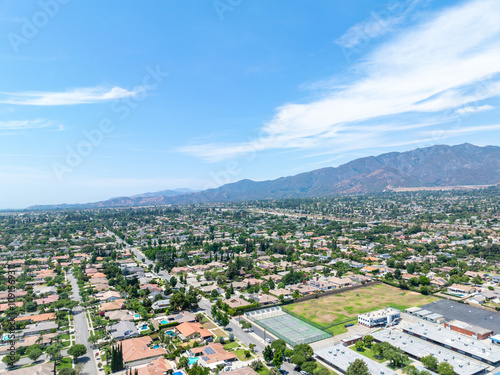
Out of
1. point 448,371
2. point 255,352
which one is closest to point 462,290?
point 448,371

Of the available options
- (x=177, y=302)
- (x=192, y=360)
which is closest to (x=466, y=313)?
(x=192, y=360)

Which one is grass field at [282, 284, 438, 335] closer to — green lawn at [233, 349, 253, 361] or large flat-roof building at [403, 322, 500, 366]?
large flat-roof building at [403, 322, 500, 366]

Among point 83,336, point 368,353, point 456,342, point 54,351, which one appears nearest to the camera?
point 54,351

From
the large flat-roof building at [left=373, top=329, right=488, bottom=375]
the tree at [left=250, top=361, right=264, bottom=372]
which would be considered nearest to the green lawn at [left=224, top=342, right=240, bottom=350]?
the tree at [left=250, top=361, right=264, bottom=372]

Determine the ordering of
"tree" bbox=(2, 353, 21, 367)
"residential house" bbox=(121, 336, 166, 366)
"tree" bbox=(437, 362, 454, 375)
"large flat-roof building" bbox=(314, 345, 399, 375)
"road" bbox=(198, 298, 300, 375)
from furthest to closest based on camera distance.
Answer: "road" bbox=(198, 298, 300, 375), "residential house" bbox=(121, 336, 166, 366), "tree" bbox=(2, 353, 21, 367), "large flat-roof building" bbox=(314, 345, 399, 375), "tree" bbox=(437, 362, 454, 375)

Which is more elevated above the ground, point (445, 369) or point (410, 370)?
point (410, 370)

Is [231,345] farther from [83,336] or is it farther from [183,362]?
[83,336]
